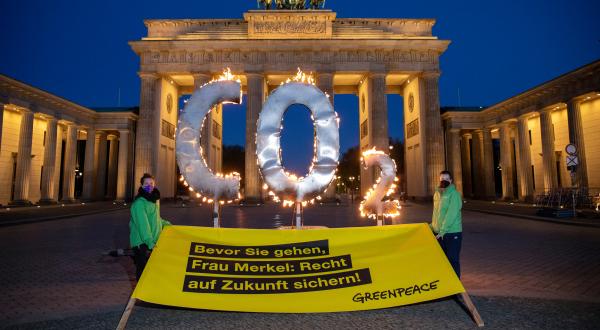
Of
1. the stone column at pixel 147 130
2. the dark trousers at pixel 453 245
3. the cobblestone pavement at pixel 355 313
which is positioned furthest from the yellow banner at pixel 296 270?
the stone column at pixel 147 130

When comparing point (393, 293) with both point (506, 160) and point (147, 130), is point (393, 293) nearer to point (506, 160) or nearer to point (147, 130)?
point (147, 130)

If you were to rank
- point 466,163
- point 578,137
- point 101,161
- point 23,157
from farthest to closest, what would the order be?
point 466,163
point 101,161
point 23,157
point 578,137

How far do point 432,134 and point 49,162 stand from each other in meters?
42.9

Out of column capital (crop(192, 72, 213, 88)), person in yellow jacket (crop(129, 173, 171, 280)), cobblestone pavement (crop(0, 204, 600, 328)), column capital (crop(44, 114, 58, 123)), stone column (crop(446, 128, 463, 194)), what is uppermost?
column capital (crop(192, 72, 213, 88))

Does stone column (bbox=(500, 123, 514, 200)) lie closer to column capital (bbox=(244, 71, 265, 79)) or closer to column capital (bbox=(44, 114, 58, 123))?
column capital (bbox=(244, 71, 265, 79))

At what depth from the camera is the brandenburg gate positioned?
36.5 metres

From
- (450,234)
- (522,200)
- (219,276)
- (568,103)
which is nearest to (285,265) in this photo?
(219,276)

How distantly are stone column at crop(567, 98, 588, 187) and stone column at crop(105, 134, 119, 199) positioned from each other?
179 feet

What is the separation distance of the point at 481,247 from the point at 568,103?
25052 millimetres

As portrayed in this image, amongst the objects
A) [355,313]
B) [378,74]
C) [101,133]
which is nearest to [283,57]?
[378,74]

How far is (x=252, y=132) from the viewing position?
1417 inches

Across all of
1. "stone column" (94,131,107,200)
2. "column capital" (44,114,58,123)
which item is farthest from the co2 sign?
"stone column" (94,131,107,200)

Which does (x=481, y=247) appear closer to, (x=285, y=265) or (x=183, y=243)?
(x=285, y=265)

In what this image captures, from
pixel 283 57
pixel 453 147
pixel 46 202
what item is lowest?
pixel 46 202
